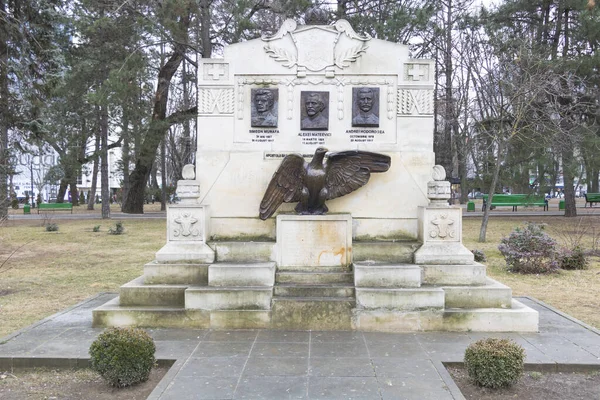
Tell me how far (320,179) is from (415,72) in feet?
7.52

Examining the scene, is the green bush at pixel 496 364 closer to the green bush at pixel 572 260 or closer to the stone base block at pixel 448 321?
the stone base block at pixel 448 321

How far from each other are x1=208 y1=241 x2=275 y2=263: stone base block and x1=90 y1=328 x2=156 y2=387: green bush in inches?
103

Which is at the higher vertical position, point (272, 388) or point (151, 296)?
point (151, 296)

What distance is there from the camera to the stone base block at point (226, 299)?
652cm

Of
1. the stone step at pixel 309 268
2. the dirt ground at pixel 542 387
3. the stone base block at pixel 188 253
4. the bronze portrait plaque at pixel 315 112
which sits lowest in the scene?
the dirt ground at pixel 542 387

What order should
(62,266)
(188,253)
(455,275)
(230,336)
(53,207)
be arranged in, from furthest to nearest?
1. (53,207)
2. (62,266)
3. (188,253)
4. (455,275)
5. (230,336)

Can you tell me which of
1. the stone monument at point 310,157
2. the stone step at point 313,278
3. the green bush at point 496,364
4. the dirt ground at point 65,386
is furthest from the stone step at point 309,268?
the green bush at point 496,364

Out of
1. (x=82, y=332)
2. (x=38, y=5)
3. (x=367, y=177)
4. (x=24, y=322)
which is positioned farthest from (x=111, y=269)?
(x=38, y=5)

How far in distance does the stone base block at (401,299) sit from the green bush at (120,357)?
2.88 m

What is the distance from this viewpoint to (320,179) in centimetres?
726

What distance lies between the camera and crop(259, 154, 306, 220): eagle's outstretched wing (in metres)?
7.29

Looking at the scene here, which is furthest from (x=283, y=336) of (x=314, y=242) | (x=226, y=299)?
(x=314, y=242)

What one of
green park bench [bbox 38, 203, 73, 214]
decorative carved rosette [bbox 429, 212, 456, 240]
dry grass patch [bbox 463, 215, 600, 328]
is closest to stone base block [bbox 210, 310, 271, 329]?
decorative carved rosette [bbox 429, 212, 456, 240]

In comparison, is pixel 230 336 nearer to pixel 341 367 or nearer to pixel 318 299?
pixel 318 299
